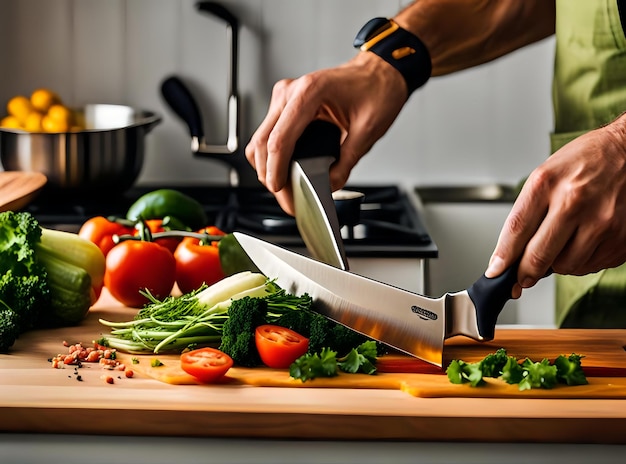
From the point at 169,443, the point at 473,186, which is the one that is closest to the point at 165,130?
the point at 473,186

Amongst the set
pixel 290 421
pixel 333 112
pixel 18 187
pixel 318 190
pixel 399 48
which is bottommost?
pixel 290 421

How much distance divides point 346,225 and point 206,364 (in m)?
0.80

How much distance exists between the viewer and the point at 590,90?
172 cm

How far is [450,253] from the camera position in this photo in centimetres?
238

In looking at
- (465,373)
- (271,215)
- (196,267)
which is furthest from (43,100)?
(465,373)

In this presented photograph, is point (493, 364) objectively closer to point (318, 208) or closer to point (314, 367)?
point (314, 367)

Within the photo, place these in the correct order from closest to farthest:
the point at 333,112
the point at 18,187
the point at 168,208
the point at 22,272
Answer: the point at 22,272 < the point at 333,112 < the point at 168,208 < the point at 18,187

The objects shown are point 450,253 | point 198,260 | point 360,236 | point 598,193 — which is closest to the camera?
point 598,193

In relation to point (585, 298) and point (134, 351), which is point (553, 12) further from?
point (134, 351)

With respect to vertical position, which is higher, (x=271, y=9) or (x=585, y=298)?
(x=271, y=9)

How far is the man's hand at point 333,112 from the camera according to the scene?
1.38 meters

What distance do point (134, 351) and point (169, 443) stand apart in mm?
229

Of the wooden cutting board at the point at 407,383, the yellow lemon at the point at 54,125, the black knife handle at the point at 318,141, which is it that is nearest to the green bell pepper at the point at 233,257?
the black knife handle at the point at 318,141

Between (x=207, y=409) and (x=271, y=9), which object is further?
(x=271, y=9)
